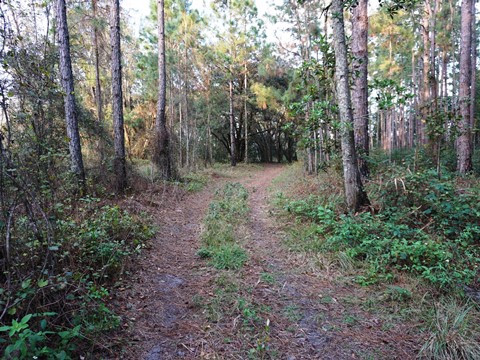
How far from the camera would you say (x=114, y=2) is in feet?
24.0

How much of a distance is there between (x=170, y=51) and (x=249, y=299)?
16.4m

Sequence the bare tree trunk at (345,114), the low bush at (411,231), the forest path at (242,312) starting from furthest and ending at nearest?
the bare tree trunk at (345,114)
the low bush at (411,231)
the forest path at (242,312)

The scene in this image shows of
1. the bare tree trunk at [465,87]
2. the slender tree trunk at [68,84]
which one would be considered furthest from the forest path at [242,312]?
the bare tree trunk at [465,87]

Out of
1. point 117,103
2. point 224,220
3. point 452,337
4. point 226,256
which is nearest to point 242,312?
point 226,256

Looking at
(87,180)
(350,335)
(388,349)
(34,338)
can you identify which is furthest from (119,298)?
(87,180)

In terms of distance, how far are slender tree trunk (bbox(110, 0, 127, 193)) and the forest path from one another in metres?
3.66

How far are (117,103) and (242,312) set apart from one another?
7.22 m

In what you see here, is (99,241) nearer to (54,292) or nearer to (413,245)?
(54,292)

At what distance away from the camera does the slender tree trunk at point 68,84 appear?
232 inches

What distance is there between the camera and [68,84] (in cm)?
608

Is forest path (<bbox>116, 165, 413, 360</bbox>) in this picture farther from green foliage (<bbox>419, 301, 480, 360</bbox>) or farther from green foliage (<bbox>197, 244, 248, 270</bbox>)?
green foliage (<bbox>419, 301, 480, 360</bbox>)

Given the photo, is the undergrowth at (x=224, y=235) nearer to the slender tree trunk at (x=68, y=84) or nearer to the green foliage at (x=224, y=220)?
the green foliage at (x=224, y=220)

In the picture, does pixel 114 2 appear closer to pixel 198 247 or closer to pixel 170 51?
pixel 198 247

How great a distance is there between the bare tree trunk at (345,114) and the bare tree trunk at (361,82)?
3.54ft
